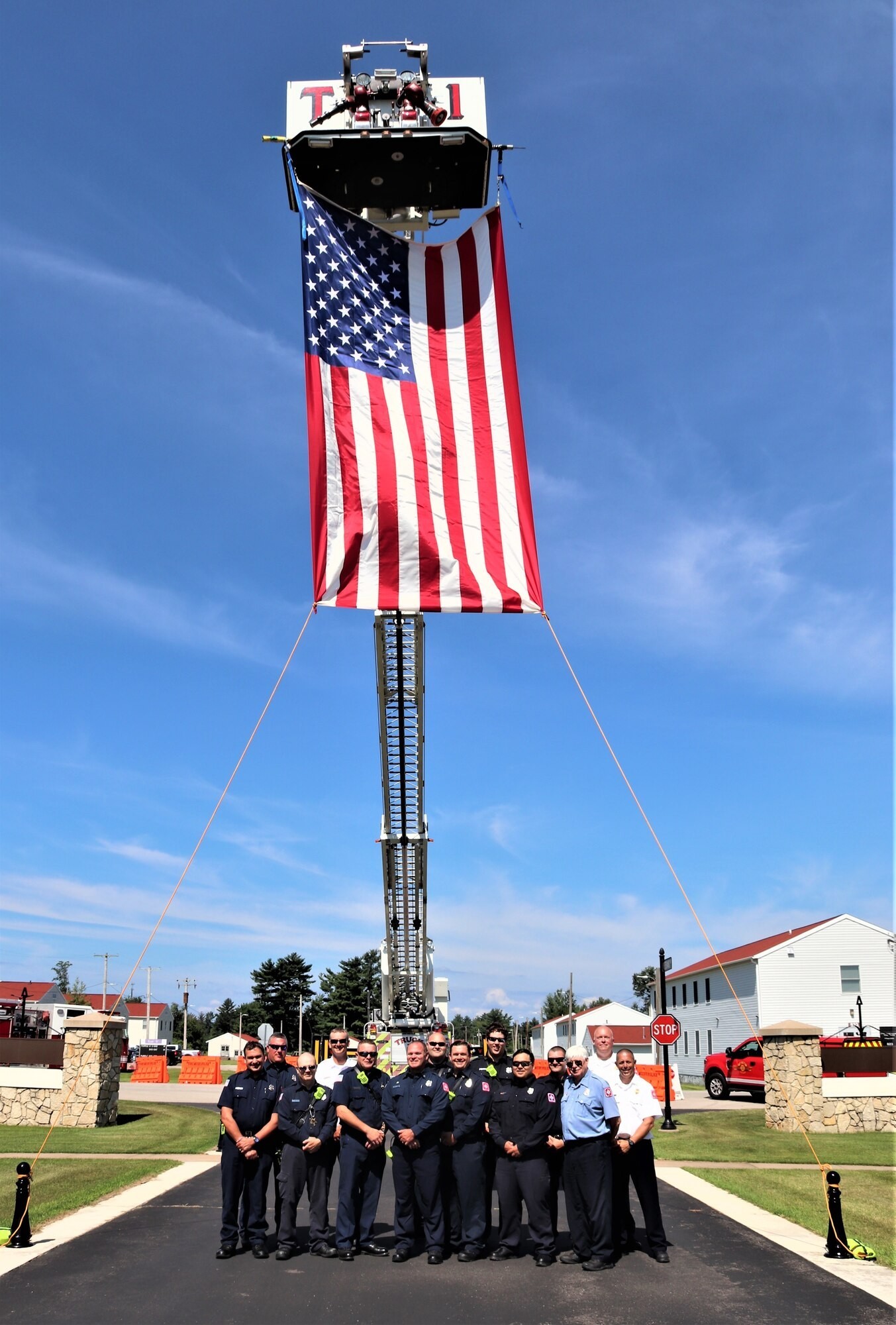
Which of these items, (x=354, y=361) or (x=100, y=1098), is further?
(x=100, y=1098)

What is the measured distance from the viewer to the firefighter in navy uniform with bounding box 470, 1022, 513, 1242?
8.77 meters

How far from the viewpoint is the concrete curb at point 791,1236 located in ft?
25.0

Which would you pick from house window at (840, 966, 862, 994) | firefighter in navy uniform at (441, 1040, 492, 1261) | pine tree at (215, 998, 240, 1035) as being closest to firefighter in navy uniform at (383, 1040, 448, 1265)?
firefighter in navy uniform at (441, 1040, 492, 1261)

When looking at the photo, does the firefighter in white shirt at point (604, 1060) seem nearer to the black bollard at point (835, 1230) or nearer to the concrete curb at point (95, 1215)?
the black bollard at point (835, 1230)

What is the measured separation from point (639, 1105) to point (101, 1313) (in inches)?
171

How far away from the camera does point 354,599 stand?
10.6 m

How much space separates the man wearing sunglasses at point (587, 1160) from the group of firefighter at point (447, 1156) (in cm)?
1

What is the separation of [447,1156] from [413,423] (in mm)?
7135

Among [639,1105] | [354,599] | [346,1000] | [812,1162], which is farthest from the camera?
[346,1000]

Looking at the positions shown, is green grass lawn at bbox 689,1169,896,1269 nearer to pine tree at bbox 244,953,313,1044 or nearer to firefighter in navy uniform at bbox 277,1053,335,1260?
firefighter in navy uniform at bbox 277,1053,335,1260

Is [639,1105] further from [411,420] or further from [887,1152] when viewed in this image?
[887,1152]

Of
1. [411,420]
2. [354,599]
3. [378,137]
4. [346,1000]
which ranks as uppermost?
[378,137]

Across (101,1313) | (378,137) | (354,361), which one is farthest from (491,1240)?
(378,137)

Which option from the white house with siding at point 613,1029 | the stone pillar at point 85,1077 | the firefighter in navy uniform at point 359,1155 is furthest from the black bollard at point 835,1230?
the white house with siding at point 613,1029
